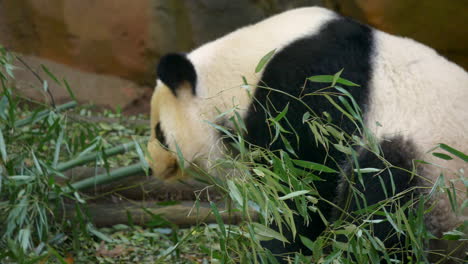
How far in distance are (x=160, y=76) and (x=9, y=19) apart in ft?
10.6

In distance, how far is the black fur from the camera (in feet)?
8.57

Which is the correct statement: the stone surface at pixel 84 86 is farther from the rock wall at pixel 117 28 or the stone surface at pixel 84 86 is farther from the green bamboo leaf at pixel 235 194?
the green bamboo leaf at pixel 235 194

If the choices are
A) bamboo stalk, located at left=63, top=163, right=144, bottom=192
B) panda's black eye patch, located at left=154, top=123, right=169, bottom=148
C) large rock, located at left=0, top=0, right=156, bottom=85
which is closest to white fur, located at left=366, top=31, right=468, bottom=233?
panda's black eye patch, located at left=154, top=123, right=169, bottom=148

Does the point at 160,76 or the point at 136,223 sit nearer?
the point at 160,76

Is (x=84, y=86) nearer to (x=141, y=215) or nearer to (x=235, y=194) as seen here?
(x=141, y=215)

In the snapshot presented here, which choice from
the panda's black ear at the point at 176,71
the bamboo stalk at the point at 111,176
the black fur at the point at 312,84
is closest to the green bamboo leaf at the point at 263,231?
the black fur at the point at 312,84

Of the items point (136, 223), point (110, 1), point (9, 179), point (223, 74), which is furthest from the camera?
point (110, 1)

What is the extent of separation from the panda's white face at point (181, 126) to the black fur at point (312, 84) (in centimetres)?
27

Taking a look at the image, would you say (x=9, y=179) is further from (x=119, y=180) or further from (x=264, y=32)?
(x=264, y=32)

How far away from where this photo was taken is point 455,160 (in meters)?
2.38

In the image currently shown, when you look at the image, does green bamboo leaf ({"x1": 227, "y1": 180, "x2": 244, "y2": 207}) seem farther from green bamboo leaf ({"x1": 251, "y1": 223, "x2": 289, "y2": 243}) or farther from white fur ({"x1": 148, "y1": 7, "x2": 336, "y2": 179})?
white fur ({"x1": 148, "y1": 7, "x2": 336, "y2": 179})

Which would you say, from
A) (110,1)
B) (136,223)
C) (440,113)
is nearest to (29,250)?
(136,223)

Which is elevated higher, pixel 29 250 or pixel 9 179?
pixel 9 179

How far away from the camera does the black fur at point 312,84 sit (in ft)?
8.57
